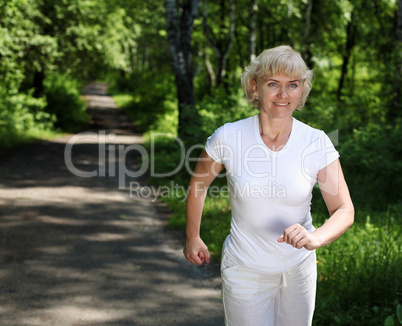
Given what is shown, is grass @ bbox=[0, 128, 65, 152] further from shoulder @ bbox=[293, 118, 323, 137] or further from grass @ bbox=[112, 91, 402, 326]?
shoulder @ bbox=[293, 118, 323, 137]

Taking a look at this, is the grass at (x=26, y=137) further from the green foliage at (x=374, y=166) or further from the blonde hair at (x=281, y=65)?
the blonde hair at (x=281, y=65)

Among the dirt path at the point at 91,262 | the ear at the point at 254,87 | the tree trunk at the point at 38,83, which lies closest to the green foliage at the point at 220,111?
the dirt path at the point at 91,262

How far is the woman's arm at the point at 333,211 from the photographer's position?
1.93m

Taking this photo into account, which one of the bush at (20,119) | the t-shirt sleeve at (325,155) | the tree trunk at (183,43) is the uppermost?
the tree trunk at (183,43)

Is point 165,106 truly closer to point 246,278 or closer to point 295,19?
point 295,19

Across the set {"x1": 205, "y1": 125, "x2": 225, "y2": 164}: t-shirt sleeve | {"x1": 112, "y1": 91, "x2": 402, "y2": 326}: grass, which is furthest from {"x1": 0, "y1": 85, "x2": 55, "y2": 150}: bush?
{"x1": 205, "y1": 125, "x2": 225, "y2": 164}: t-shirt sleeve

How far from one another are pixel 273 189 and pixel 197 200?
0.45 metres

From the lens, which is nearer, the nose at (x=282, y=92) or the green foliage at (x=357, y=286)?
the nose at (x=282, y=92)

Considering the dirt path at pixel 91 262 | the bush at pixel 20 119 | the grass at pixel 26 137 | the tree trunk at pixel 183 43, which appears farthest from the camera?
the bush at pixel 20 119

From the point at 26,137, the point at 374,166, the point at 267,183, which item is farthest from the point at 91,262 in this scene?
the point at 26,137

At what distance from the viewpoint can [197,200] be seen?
2383 millimetres

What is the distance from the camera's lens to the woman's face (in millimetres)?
2189

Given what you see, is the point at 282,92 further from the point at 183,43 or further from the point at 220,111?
the point at 183,43

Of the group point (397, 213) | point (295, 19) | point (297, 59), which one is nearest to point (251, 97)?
point (297, 59)
